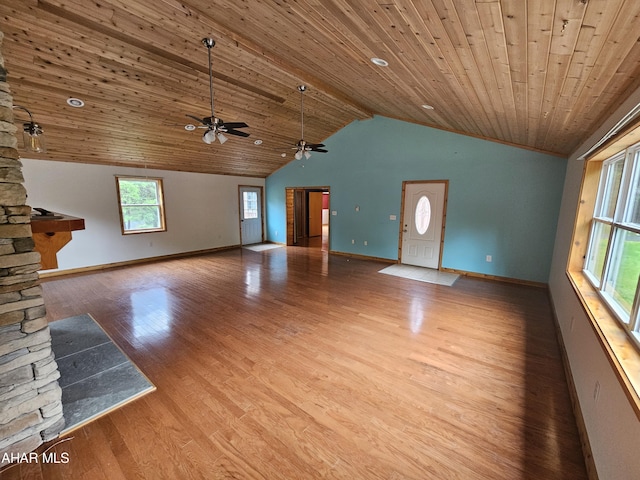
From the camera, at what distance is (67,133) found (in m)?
4.49

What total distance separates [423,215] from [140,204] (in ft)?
22.1

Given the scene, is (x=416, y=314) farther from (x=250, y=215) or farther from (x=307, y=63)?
(x=250, y=215)

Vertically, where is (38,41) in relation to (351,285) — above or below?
above

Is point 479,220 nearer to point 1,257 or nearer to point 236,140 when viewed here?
point 236,140

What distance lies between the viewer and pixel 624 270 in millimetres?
2076

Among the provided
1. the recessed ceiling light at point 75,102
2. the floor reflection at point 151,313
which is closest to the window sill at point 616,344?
the floor reflection at point 151,313

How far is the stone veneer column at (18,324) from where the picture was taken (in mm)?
1590

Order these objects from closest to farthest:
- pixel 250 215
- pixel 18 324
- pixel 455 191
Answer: pixel 18 324 < pixel 455 191 < pixel 250 215

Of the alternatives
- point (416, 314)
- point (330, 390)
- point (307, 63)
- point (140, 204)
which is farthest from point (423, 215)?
point (140, 204)

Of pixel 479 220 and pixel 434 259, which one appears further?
pixel 434 259

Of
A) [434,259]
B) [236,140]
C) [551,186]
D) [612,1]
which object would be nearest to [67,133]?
[236,140]

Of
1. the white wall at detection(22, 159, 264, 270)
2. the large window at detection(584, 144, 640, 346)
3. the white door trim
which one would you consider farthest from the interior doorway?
the large window at detection(584, 144, 640, 346)

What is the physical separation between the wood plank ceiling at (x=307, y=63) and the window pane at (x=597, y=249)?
103 cm

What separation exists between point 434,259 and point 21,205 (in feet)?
20.4
